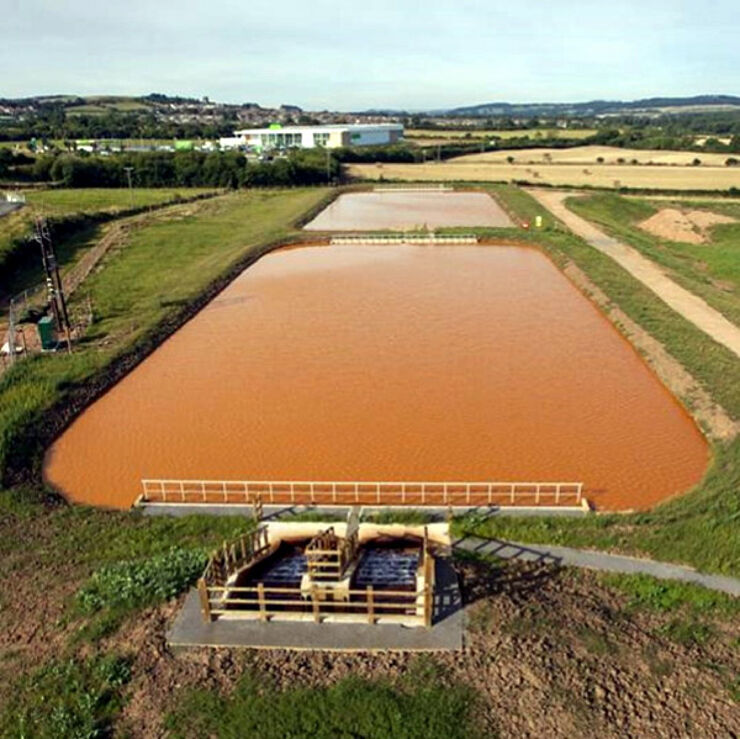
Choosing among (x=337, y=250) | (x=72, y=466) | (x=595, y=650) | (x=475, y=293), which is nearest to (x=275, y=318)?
(x=475, y=293)

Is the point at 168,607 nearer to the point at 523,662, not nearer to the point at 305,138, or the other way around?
the point at 523,662

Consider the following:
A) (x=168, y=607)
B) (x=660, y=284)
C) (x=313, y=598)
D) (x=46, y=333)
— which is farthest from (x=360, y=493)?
(x=660, y=284)

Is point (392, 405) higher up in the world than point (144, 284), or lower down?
higher up

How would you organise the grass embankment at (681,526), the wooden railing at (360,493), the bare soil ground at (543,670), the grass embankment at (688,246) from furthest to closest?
the grass embankment at (688,246) < the wooden railing at (360,493) < the grass embankment at (681,526) < the bare soil ground at (543,670)

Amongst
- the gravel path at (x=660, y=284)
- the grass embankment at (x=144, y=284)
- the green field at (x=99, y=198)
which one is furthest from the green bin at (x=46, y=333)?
the green field at (x=99, y=198)

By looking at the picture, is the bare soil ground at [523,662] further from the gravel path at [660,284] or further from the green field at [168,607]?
the gravel path at [660,284]

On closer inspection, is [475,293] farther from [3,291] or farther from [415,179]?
[415,179]
